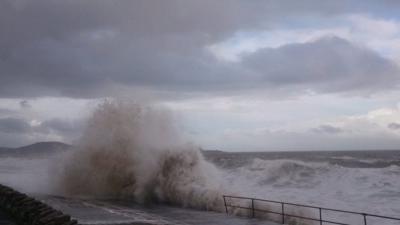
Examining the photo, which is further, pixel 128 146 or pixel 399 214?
pixel 128 146

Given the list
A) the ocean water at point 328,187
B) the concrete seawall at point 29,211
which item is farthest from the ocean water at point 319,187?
the concrete seawall at point 29,211

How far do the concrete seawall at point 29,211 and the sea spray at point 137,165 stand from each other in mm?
7591

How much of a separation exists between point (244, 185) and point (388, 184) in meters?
9.86

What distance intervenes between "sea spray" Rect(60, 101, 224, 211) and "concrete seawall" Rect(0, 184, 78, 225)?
7.59m

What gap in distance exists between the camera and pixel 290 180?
35.3m

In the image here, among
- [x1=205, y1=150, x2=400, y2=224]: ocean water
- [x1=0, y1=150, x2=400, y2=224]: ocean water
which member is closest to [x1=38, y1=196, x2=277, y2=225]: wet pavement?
[x1=0, y1=150, x2=400, y2=224]: ocean water

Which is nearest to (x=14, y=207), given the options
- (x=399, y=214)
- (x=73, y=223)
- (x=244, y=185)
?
(x=73, y=223)

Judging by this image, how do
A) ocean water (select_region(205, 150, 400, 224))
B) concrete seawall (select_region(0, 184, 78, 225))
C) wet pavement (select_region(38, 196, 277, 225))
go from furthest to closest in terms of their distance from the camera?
ocean water (select_region(205, 150, 400, 224)) < wet pavement (select_region(38, 196, 277, 225)) < concrete seawall (select_region(0, 184, 78, 225))

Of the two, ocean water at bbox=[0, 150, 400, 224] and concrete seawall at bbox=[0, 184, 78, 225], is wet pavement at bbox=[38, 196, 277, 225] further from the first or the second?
ocean water at bbox=[0, 150, 400, 224]

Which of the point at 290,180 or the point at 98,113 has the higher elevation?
the point at 98,113

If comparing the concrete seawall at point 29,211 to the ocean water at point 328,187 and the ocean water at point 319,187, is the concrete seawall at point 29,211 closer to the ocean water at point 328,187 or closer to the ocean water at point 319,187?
the ocean water at point 319,187

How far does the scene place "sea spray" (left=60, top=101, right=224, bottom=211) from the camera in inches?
953

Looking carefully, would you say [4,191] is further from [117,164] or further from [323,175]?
[323,175]

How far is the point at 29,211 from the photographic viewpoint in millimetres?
14484
